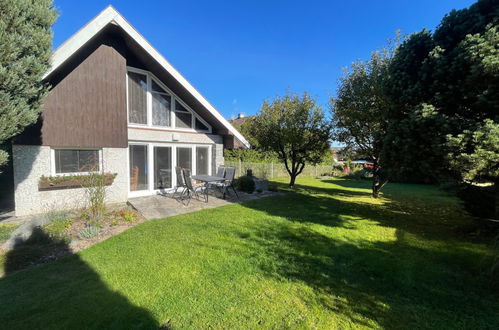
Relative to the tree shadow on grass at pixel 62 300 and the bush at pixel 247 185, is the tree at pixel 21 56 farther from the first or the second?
the bush at pixel 247 185

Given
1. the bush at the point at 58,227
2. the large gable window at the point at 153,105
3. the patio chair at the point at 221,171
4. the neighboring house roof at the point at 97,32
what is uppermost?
the neighboring house roof at the point at 97,32

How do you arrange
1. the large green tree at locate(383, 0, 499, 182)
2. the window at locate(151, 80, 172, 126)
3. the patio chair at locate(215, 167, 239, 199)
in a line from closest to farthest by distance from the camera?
the large green tree at locate(383, 0, 499, 182) < the window at locate(151, 80, 172, 126) < the patio chair at locate(215, 167, 239, 199)

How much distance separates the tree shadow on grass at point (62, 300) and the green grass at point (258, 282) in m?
0.02

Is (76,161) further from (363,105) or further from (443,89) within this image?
(363,105)

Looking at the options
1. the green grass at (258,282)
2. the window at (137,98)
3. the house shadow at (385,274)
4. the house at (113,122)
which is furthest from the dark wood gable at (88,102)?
the house shadow at (385,274)

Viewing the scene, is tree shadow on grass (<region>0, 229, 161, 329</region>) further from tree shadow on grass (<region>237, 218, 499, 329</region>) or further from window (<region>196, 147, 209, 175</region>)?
window (<region>196, 147, 209, 175</region>)

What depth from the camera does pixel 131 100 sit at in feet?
28.3

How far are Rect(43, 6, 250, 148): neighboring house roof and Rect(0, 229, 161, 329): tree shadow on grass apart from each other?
17.1 ft

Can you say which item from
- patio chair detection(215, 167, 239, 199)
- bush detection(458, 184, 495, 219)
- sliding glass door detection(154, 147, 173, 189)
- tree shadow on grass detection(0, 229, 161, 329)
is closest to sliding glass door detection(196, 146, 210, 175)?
sliding glass door detection(154, 147, 173, 189)

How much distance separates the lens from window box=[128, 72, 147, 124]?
863 cm

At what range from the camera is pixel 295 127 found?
12.5 m

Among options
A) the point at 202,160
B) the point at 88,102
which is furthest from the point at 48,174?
the point at 202,160

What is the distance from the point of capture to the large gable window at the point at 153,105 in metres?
8.71

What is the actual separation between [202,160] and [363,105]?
8.19m
